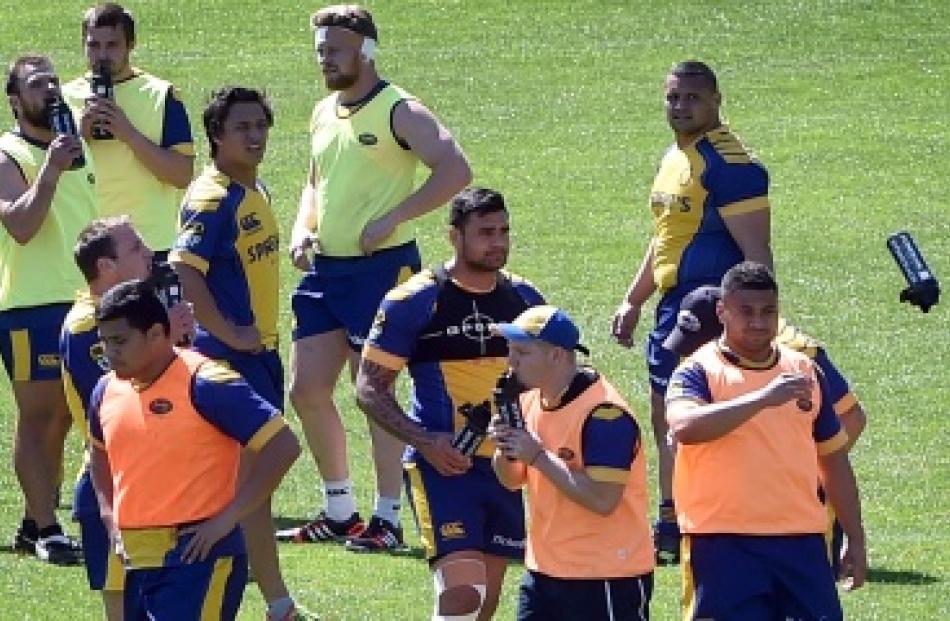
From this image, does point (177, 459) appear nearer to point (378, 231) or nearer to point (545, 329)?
point (545, 329)

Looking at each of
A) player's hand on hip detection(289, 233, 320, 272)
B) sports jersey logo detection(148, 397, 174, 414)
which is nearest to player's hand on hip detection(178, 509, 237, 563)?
sports jersey logo detection(148, 397, 174, 414)

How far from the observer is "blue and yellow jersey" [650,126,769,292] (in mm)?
12477

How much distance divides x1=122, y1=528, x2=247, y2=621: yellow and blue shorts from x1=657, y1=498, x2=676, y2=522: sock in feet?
12.1

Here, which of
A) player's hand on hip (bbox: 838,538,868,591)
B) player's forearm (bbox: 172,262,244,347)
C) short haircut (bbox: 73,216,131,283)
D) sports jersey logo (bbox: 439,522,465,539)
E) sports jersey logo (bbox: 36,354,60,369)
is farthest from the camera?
sports jersey logo (bbox: 36,354,60,369)

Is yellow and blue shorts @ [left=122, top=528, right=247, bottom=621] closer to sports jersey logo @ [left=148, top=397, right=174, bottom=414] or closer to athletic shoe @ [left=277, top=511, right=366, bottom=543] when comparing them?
sports jersey logo @ [left=148, top=397, right=174, bottom=414]

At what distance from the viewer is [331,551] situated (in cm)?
1291

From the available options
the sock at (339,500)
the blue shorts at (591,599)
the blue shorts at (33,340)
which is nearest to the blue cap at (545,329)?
the blue shorts at (591,599)

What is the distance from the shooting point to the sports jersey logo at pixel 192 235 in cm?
1192

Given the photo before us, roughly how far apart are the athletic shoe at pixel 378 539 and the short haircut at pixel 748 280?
11.5ft

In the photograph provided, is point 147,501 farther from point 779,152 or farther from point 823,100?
A: point 823,100

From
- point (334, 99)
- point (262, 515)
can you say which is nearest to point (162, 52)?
point (334, 99)

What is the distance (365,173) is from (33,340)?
1.75 meters

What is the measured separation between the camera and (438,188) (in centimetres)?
1273

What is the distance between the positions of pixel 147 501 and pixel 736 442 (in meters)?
2.12
